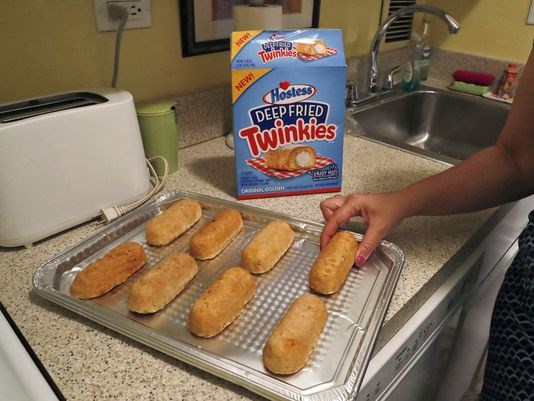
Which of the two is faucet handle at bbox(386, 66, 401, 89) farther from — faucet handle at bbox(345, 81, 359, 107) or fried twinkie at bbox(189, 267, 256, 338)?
fried twinkie at bbox(189, 267, 256, 338)

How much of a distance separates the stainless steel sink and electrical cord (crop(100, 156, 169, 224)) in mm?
747

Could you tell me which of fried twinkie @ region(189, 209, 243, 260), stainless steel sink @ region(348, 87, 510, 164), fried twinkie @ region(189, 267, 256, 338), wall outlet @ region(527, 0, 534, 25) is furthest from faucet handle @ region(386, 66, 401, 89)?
fried twinkie @ region(189, 267, 256, 338)

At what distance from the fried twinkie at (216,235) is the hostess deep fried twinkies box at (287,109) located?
0.11 metres

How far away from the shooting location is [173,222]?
716 mm

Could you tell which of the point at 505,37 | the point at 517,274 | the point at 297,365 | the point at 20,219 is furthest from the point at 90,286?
the point at 505,37

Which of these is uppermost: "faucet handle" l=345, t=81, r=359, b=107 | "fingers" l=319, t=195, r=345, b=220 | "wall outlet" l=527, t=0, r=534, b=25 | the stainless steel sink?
"wall outlet" l=527, t=0, r=534, b=25

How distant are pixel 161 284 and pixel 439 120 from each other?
1315 mm

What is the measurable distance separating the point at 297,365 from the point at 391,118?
1182mm

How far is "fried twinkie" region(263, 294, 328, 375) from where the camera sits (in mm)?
475

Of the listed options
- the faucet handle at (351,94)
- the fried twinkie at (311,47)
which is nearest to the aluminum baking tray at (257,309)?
the fried twinkie at (311,47)

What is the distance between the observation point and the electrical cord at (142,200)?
29.2 inches

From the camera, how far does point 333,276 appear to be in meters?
0.59

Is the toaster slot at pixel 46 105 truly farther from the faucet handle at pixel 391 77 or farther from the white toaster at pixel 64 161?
the faucet handle at pixel 391 77

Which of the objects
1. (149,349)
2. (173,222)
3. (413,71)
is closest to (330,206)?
(173,222)
